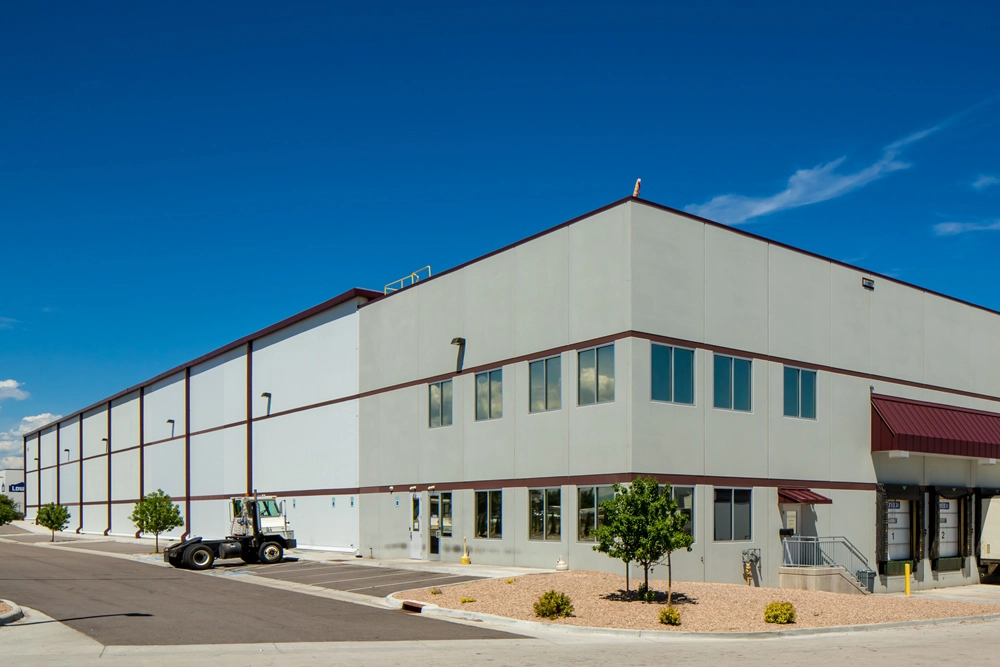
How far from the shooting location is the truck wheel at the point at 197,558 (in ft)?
118

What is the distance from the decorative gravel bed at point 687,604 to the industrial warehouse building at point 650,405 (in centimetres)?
318

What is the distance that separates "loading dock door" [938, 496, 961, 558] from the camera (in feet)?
127

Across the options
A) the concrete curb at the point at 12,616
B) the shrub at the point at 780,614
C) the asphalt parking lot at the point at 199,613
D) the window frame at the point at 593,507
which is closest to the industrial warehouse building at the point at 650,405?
the window frame at the point at 593,507

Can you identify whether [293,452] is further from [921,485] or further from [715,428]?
[921,485]

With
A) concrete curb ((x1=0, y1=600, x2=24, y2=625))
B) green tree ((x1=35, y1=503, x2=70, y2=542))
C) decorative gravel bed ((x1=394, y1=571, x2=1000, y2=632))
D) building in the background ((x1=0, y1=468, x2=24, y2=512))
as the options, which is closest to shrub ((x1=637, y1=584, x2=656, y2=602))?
decorative gravel bed ((x1=394, y1=571, x2=1000, y2=632))

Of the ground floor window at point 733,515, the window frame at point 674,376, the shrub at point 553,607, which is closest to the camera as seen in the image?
the shrub at point 553,607

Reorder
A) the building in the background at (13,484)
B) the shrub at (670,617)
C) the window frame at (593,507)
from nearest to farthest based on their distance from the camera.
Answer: the shrub at (670,617), the window frame at (593,507), the building in the background at (13,484)

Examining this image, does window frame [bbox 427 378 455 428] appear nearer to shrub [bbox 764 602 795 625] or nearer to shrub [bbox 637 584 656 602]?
shrub [bbox 637 584 656 602]

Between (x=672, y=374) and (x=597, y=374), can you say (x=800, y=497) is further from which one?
(x=597, y=374)

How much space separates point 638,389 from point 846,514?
11644 mm

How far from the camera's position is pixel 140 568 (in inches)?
1460

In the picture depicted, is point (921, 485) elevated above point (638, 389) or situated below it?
below

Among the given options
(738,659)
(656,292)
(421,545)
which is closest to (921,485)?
(656,292)

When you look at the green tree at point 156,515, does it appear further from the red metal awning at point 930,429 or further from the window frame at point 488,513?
the red metal awning at point 930,429
